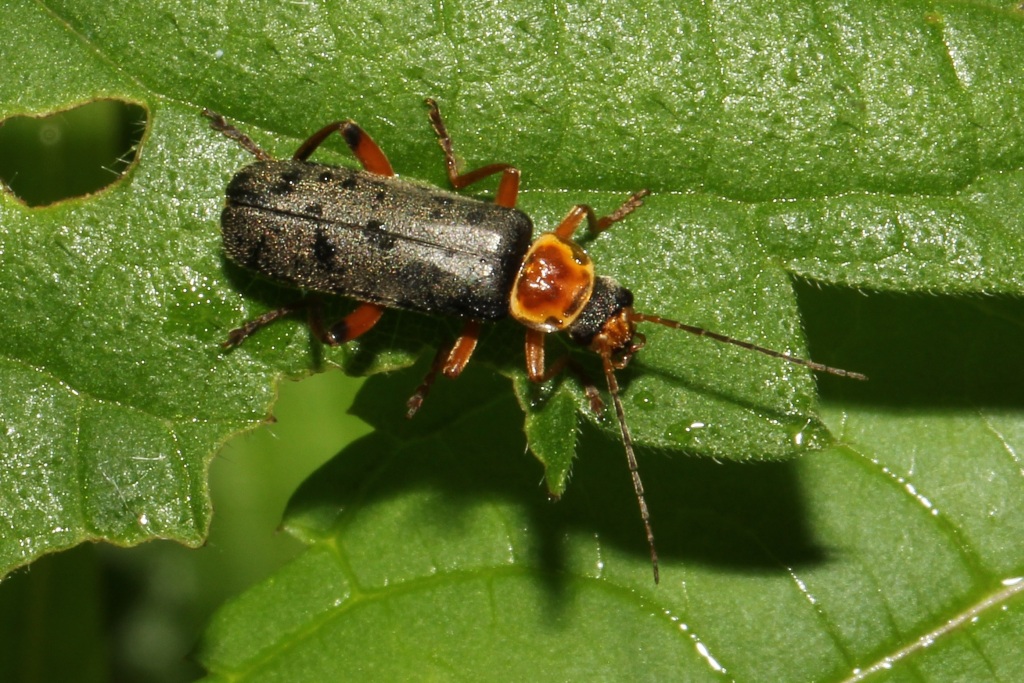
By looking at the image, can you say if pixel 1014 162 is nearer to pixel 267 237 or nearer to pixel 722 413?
pixel 722 413

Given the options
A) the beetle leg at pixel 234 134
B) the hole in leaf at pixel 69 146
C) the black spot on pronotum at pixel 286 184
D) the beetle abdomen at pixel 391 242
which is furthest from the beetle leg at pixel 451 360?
the hole in leaf at pixel 69 146

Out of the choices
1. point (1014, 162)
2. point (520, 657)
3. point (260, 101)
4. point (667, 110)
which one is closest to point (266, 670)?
point (520, 657)

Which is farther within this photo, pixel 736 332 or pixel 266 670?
pixel 266 670

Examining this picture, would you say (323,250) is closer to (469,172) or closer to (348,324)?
(348,324)

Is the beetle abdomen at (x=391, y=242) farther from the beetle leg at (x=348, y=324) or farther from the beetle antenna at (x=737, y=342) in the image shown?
the beetle antenna at (x=737, y=342)

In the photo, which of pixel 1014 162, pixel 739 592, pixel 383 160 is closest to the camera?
pixel 1014 162

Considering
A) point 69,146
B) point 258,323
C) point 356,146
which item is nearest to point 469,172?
point 356,146

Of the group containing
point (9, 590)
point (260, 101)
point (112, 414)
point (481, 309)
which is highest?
point (260, 101)
